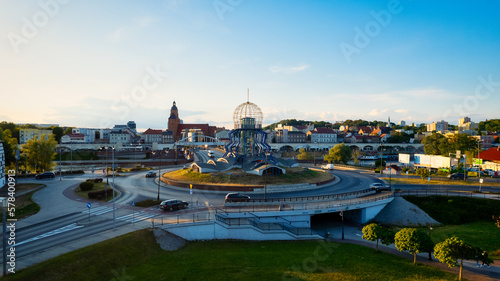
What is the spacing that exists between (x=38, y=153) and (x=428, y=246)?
2673 inches

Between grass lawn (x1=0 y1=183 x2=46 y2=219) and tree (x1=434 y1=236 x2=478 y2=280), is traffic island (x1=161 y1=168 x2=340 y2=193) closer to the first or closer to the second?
grass lawn (x1=0 y1=183 x2=46 y2=219)

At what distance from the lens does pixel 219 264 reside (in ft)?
66.3

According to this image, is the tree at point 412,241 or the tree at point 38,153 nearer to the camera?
the tree at point 412,241

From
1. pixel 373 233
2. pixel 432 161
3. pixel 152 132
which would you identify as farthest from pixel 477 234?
pixel 152 132

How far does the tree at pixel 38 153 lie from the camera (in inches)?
2247

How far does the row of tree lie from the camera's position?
19.5m

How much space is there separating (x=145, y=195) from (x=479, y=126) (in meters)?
201

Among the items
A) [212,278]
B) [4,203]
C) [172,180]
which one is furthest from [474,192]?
[4,203]

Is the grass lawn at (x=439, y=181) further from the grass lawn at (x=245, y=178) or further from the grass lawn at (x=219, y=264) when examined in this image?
the grass lawn at (x=219, y=264)

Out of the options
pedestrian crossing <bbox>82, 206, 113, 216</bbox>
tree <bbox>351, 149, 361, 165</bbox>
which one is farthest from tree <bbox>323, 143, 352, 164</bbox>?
pedestrian crossing <bbox>82, 206, 113, 216</bbox>

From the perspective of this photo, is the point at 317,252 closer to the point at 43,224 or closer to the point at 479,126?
the point at 43,224

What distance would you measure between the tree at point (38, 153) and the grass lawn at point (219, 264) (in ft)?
158

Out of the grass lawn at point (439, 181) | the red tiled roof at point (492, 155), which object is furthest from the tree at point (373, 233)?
the red tiled roof at point (492, 155)

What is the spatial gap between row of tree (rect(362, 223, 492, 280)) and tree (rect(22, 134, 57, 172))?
62.9 m
